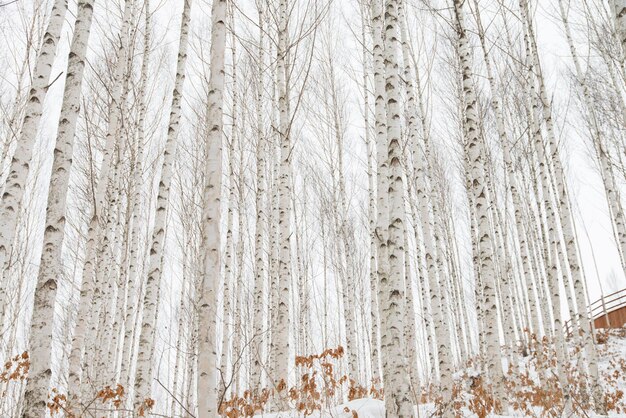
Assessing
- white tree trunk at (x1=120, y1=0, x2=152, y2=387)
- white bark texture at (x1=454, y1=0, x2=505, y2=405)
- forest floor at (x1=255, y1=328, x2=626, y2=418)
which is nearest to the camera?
forest floor at (x1=255, y1=328, x2=626, y2=418)

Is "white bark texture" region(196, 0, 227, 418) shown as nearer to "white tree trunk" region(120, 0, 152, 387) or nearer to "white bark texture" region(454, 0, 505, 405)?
"white bark texture" region(454, 0, 505, 405)

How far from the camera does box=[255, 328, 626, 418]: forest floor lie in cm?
459

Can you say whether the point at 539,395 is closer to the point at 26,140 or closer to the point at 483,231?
the point at 483,231

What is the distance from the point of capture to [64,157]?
331 cm

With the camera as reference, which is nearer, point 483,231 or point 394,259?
point 394,259

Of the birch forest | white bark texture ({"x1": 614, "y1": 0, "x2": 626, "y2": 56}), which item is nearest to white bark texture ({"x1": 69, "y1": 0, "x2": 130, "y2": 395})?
the birch forest

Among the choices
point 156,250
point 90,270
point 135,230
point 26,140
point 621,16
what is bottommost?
point 90,270

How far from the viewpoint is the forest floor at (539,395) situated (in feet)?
15.1

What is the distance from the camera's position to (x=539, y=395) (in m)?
7.20

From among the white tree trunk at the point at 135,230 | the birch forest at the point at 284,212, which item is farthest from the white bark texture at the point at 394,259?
the white tree trunk at the point at 135,230

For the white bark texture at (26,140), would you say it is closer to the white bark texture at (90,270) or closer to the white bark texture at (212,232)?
the white bark texture at (90,270)

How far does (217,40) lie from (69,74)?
4.27 ft

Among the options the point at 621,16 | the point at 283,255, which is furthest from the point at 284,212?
the point at 621,16

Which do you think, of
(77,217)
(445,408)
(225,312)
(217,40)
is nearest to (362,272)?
(225,312)
